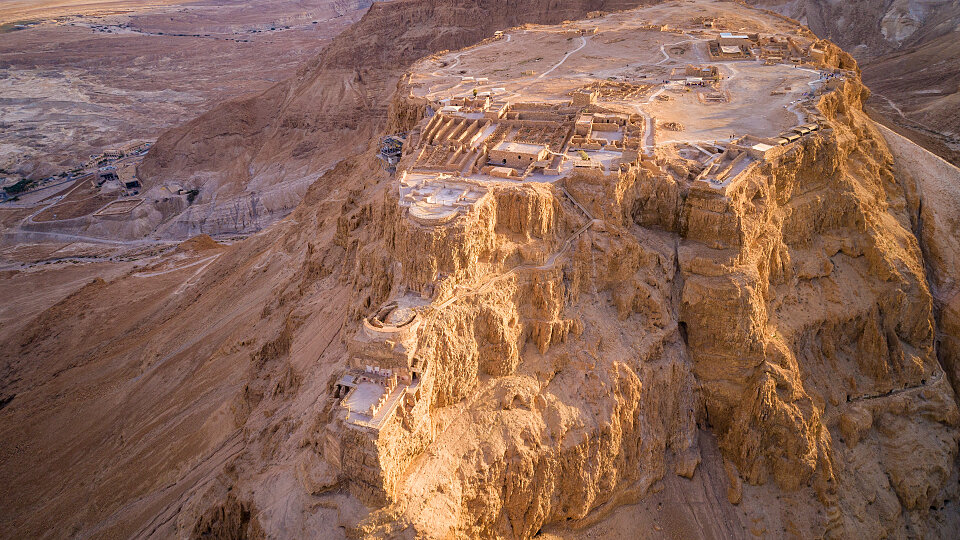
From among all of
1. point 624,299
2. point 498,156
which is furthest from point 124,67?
point 624,299

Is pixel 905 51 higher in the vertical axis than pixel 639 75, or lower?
lower

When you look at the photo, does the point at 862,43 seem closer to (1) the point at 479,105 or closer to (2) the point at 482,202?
(1) the point at 479,105

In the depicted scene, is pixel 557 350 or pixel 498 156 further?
pixel 498 156

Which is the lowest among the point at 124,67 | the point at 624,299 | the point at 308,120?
the point at 124,67

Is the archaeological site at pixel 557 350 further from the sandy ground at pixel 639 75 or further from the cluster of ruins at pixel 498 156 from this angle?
the sandy ground at pixel 639 75

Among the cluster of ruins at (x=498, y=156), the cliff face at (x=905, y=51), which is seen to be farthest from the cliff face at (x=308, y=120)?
the cliff face at (x=905, y=51)

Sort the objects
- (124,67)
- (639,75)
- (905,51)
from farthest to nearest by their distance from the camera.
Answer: (124,67) < (905,51) < (639,75)

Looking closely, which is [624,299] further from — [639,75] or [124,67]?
[124,67]
